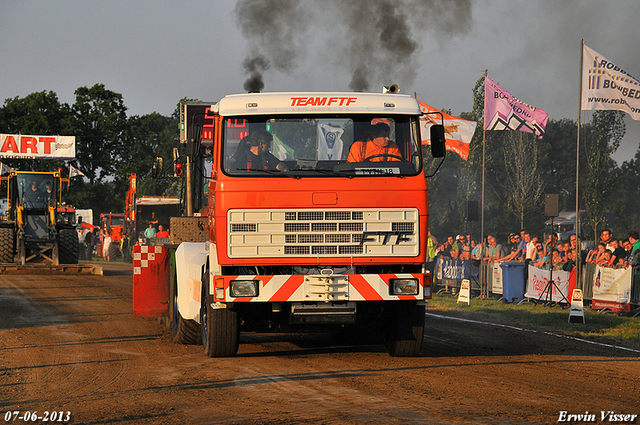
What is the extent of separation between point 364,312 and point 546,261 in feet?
34.6

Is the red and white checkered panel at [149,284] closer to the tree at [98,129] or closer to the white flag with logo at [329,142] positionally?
the white flag with logo at [329,142]

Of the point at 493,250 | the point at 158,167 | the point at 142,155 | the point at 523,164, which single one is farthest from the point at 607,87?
the point at 142,155

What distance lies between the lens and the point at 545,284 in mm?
18094

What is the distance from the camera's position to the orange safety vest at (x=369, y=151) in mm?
8703

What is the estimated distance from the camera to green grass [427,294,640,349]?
41.0 ft

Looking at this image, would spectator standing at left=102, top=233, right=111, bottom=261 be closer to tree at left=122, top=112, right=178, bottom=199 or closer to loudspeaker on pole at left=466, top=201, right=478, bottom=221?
tree at left=122, top=112, right=178, bottom=199

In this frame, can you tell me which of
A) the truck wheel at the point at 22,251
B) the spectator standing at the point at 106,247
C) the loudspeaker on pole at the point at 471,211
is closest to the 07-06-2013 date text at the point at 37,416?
the loudspeaker on pole at the point at 471,211

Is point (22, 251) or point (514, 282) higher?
point (22, 251)

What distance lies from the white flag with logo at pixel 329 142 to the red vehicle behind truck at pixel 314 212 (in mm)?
11

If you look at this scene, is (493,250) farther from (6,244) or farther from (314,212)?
(6,244)

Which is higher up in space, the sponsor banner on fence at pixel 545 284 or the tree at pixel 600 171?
the tree at pixel 600 171

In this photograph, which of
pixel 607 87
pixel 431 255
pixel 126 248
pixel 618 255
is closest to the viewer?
pixel 618 255

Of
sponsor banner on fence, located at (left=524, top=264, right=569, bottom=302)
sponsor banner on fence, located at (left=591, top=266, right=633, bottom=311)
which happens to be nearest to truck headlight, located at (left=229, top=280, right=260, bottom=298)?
sponsor banner on fence, located at (left=591, top=266, right=633, bottom=311)

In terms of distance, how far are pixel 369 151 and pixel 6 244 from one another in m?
20.9
